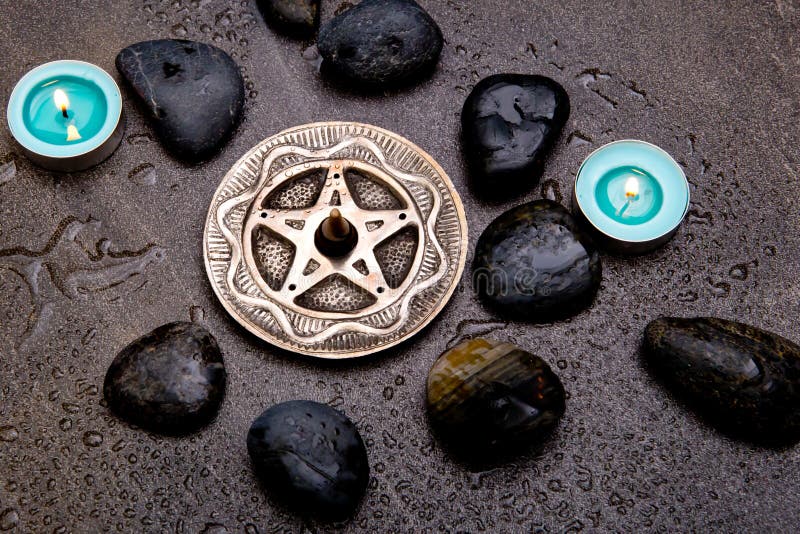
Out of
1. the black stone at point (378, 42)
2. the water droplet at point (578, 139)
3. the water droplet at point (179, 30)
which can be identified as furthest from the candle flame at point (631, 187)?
the water droplet at point (179, 30)

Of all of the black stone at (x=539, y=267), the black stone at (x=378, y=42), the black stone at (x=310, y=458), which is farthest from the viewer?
the black stone at (x=378, y=42)

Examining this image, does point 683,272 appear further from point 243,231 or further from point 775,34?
point 243,231

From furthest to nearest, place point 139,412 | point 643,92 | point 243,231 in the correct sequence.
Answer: point 643,92, point 243,231, point 139,412

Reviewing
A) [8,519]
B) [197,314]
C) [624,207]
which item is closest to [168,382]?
[197,314]

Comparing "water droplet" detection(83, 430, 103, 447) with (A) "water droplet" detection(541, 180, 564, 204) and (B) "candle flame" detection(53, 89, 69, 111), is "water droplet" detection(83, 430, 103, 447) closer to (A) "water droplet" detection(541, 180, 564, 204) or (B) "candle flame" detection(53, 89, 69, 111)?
(B) "candle flame" detection(53, 89, 69, 111)

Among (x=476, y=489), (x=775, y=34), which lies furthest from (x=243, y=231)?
(x=775, y=34)

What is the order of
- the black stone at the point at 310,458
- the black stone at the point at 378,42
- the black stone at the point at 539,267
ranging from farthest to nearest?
the black stone at the point at 378,42
the black stone at the point at 539,267
the black stone at the point at 310,458

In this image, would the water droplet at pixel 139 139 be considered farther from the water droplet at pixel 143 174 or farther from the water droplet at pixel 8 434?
the water droplet at pixel 8 434

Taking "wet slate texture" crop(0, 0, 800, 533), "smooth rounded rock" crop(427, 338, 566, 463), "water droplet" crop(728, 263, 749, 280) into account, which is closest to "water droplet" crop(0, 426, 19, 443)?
"wet slate texture" crop(0, 0, 800, 533)
